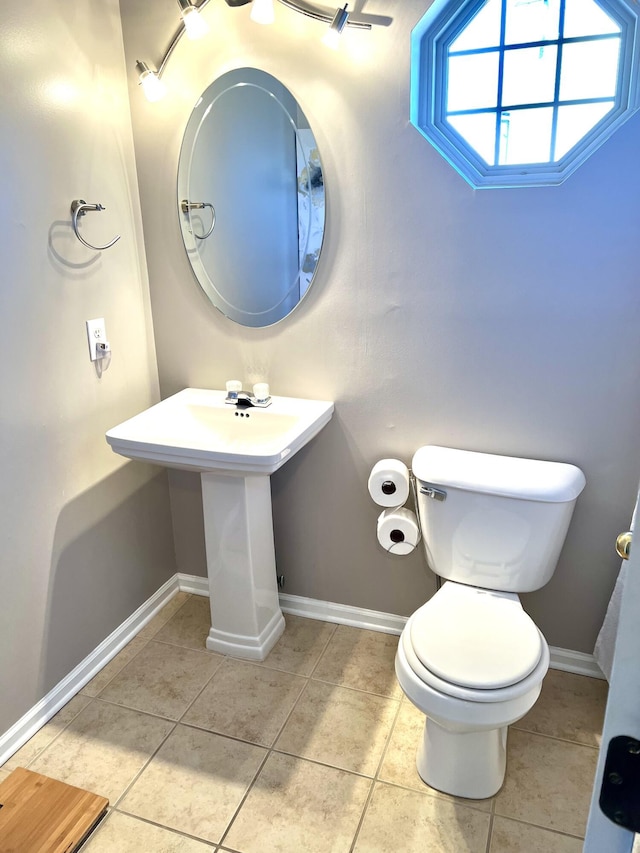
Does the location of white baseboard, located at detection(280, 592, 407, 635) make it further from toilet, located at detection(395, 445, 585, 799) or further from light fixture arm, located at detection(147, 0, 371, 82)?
light fixture arm, located at detection(147, 0, 371, 82)

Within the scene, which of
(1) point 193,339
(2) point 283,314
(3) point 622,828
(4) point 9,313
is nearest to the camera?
(3) point 622,828

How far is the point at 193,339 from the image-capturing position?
2254 millimetres

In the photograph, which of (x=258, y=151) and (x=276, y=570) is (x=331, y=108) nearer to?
(x=258, y=151)

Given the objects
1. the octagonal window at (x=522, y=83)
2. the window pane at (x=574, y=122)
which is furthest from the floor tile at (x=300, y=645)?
the window pane at (x=574, y=122)

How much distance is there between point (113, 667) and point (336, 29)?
6.92ft

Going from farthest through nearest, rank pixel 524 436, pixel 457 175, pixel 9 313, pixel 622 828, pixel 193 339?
1. pixel 193 339
2. pixel 524 436
3. pixel 457 175
4. pixel 9 313
5. pixel 622 828

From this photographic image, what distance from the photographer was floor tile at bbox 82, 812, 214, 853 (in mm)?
1556

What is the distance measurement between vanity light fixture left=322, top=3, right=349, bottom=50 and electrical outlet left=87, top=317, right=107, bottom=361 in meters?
1.07

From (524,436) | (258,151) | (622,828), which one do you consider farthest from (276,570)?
(622,828)

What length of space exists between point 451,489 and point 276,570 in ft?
2.85

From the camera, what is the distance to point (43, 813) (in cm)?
162

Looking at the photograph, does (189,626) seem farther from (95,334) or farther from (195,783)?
(95,334)

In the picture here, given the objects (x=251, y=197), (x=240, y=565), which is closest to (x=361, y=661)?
(x=240, y=565)

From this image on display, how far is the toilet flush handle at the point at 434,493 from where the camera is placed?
1.87 metres
